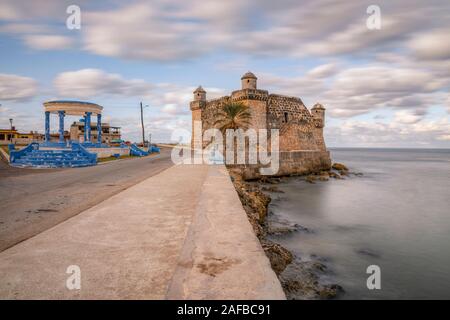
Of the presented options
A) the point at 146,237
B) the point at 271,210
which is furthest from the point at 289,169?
the point at 146,237

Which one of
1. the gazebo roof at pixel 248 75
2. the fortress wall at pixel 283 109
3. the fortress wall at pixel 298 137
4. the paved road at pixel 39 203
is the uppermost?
the gazebo roof at pixel 248 75

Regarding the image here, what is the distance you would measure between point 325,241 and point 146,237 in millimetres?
9031

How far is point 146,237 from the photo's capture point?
4723mm

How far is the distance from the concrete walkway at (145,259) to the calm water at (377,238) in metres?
4.71

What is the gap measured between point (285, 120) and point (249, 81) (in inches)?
278

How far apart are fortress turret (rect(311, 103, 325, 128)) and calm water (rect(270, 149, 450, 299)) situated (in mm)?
16895

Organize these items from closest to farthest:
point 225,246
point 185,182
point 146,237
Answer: point 225,246 → point 146,237 → point 185,182

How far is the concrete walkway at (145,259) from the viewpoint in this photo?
116 inches

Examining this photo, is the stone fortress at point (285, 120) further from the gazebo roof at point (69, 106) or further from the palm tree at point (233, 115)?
the gazebo roof at point (69, 106)

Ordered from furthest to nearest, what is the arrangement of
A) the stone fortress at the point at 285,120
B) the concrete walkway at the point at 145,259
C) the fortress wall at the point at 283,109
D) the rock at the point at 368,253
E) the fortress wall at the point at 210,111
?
1. the fortress wall at the point at 210,111
2. the fortress wall at the point at 283,109
3. the stone fortress at the point at 285,120
4. the rock at the point at 368,253
5. the concrete walkway at the point at 145,259

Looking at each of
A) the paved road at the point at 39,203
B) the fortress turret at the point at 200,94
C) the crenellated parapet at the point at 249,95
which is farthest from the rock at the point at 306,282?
the fortress turret at the point at 200,94

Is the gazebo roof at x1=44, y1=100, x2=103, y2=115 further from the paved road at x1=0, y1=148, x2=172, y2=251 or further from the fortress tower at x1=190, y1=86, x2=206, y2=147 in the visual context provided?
the paved road at x1=0, y1=148, x2=172, y2=251

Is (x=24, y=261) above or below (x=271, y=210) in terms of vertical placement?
above
